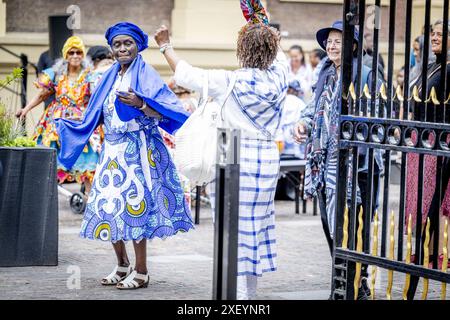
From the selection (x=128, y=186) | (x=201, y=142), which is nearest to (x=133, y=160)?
(x=128, y=186)

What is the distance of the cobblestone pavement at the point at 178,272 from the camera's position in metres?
8.07

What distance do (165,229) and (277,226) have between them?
13.3 ft

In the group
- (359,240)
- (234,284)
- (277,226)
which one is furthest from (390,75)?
(277,226)

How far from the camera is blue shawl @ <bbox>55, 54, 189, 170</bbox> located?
809 centimetres

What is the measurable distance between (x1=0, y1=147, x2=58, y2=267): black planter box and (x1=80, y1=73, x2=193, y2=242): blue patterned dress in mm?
1013

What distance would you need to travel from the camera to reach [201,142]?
7109 millimetres

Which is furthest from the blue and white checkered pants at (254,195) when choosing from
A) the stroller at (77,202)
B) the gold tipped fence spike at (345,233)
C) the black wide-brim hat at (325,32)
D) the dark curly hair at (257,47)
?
the stroller at (77,202)

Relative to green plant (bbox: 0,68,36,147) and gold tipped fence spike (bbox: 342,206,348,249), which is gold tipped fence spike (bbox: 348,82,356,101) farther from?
green plant (bbox: 0,68,36,147)

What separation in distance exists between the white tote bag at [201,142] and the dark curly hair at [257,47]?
247 mm

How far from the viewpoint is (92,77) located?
40.7 ft

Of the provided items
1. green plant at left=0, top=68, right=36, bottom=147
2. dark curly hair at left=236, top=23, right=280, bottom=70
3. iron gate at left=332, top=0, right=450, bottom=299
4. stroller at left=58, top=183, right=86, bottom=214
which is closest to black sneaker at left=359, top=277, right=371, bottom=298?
iron gate at left=332, top=0, right=450, bottom=299

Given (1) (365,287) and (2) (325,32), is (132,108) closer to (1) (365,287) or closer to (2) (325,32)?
(2) (325,32)

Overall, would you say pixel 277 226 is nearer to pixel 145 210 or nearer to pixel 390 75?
pixel 145 210

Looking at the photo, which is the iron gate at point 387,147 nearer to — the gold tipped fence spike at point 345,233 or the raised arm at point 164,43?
the gold tipped fence spike at point 345,233
